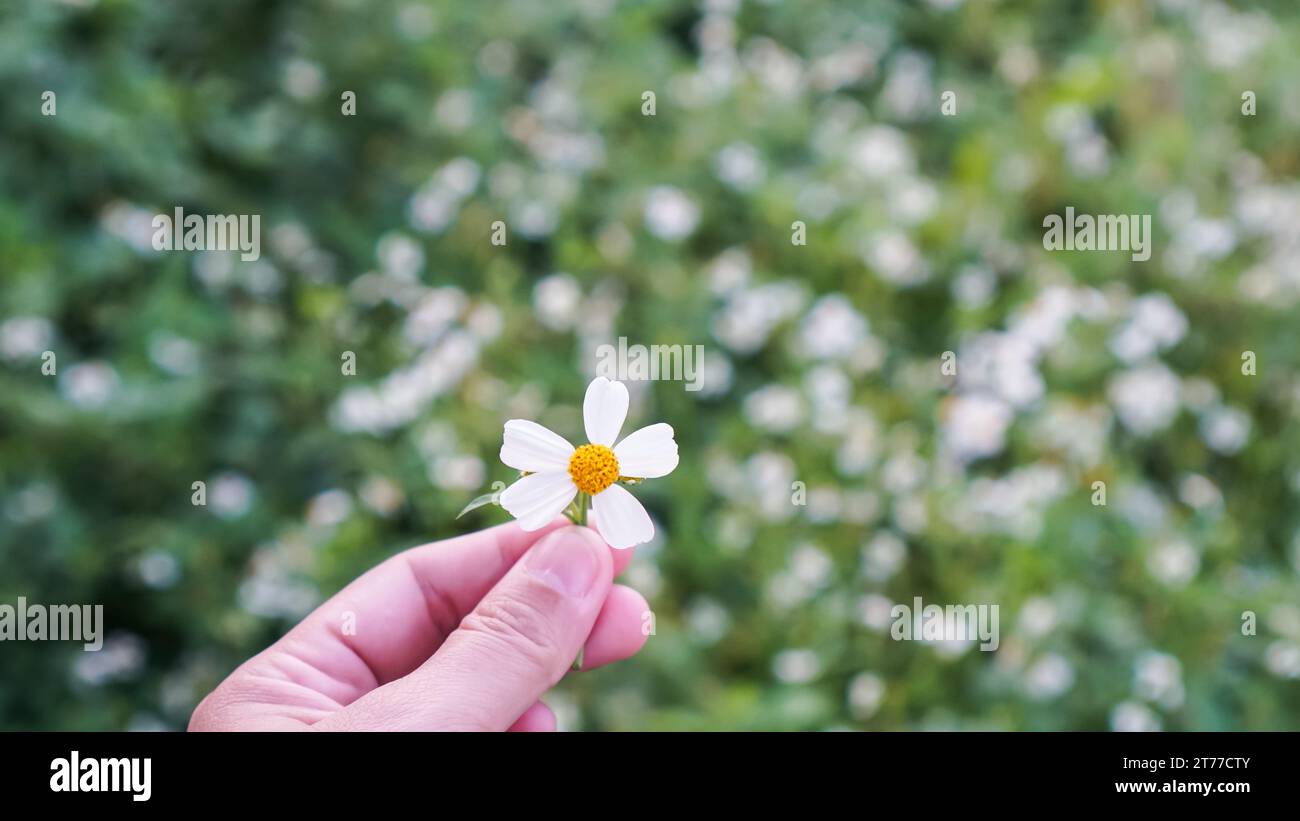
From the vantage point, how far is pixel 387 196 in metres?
2.14

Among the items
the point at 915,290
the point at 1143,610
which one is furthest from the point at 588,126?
the point at 1143,610

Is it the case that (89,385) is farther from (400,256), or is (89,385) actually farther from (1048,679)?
(1048,679)

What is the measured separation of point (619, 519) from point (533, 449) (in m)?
0.09

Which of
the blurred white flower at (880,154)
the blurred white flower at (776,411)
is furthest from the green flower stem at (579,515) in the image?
the blurred white flower at (880,154)

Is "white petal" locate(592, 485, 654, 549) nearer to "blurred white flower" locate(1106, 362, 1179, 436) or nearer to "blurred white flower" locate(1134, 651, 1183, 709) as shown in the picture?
"blurred white flower" locate(1134, 651, 1183, 709)

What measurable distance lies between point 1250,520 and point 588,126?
4.77ft

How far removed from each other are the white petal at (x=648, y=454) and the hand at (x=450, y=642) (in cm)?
8

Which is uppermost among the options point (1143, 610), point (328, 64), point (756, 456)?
point (328, 64)

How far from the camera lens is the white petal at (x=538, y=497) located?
85 cm

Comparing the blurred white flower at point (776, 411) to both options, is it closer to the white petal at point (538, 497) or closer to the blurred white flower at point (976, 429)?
the blurred white flower at point (976, 429)

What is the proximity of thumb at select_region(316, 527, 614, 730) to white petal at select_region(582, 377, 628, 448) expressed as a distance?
3.4 inches

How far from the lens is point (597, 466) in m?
0.87

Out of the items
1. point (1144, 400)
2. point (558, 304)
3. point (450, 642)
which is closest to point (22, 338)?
point (558, 304)

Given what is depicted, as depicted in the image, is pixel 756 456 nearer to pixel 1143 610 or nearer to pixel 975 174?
pixel 1143 610
